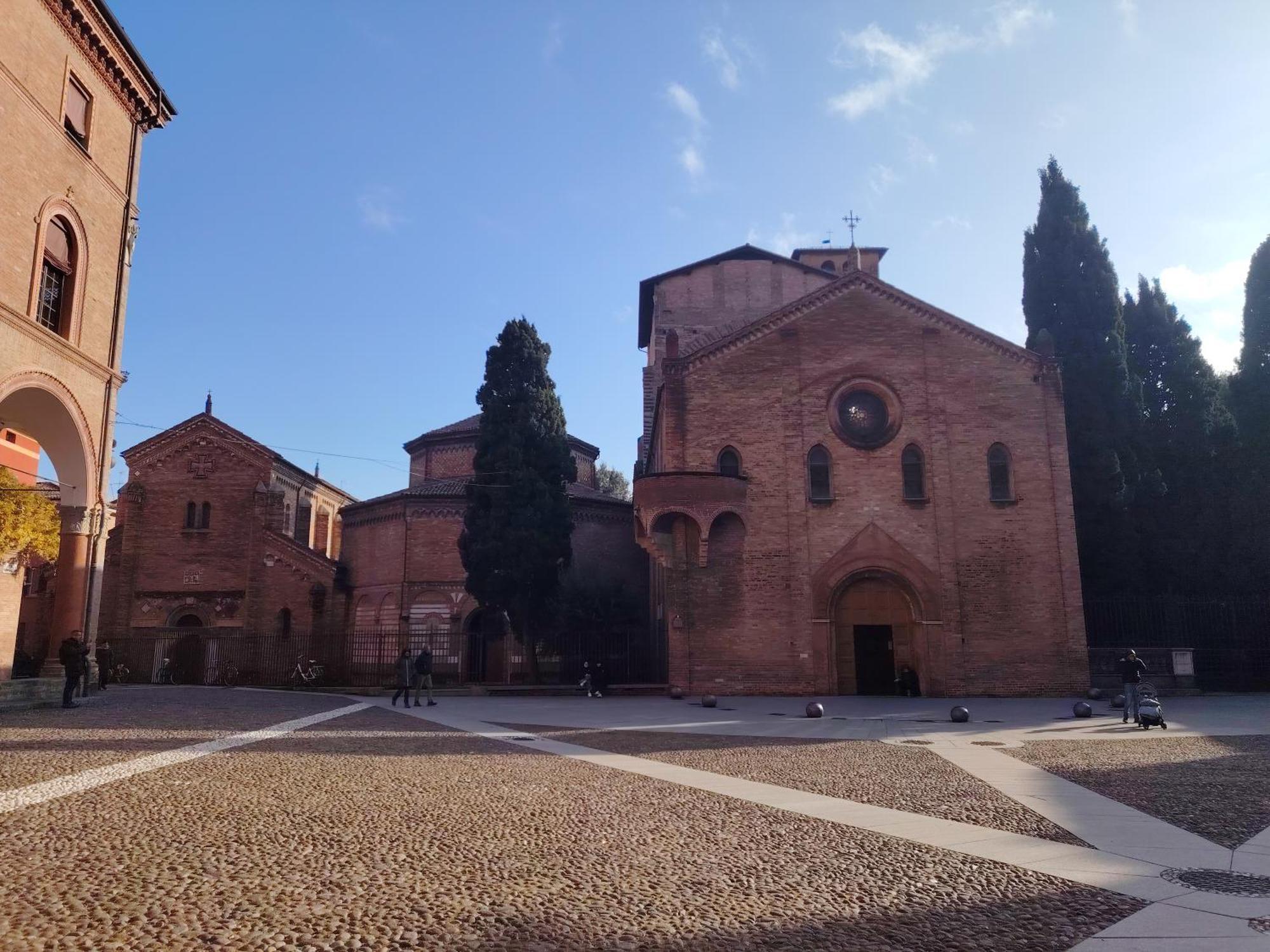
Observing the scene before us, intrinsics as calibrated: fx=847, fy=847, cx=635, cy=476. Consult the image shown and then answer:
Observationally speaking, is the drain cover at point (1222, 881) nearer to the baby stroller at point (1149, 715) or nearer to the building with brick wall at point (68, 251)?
the baby stroller at point (1149, 715)

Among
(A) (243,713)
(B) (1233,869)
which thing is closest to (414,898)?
(B) (1233,869)

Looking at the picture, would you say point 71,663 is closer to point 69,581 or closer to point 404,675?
point 69,581

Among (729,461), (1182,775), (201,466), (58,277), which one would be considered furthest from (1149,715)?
(201,466)

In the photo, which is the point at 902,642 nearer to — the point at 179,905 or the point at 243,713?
the point at 243,713

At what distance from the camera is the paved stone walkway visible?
4473mm

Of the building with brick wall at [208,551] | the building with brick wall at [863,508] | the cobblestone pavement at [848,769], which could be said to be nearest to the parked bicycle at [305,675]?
the building with brick wall at [208,551]

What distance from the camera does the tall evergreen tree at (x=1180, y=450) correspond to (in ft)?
90.3

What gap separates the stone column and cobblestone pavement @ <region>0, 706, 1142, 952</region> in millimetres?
11413

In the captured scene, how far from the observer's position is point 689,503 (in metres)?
23.2

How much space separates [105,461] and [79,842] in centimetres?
1494

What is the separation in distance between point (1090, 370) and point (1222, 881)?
87.1 ft

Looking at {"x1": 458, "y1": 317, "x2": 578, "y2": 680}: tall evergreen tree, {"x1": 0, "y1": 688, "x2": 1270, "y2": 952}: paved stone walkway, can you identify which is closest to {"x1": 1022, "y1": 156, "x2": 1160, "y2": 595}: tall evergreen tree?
{"x1": 458, "y1": 317, "x2": 578, "y2": 680}: tall evergreen tree

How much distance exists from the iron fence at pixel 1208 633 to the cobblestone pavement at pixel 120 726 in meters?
22.0

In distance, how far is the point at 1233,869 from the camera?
583 centimetres
